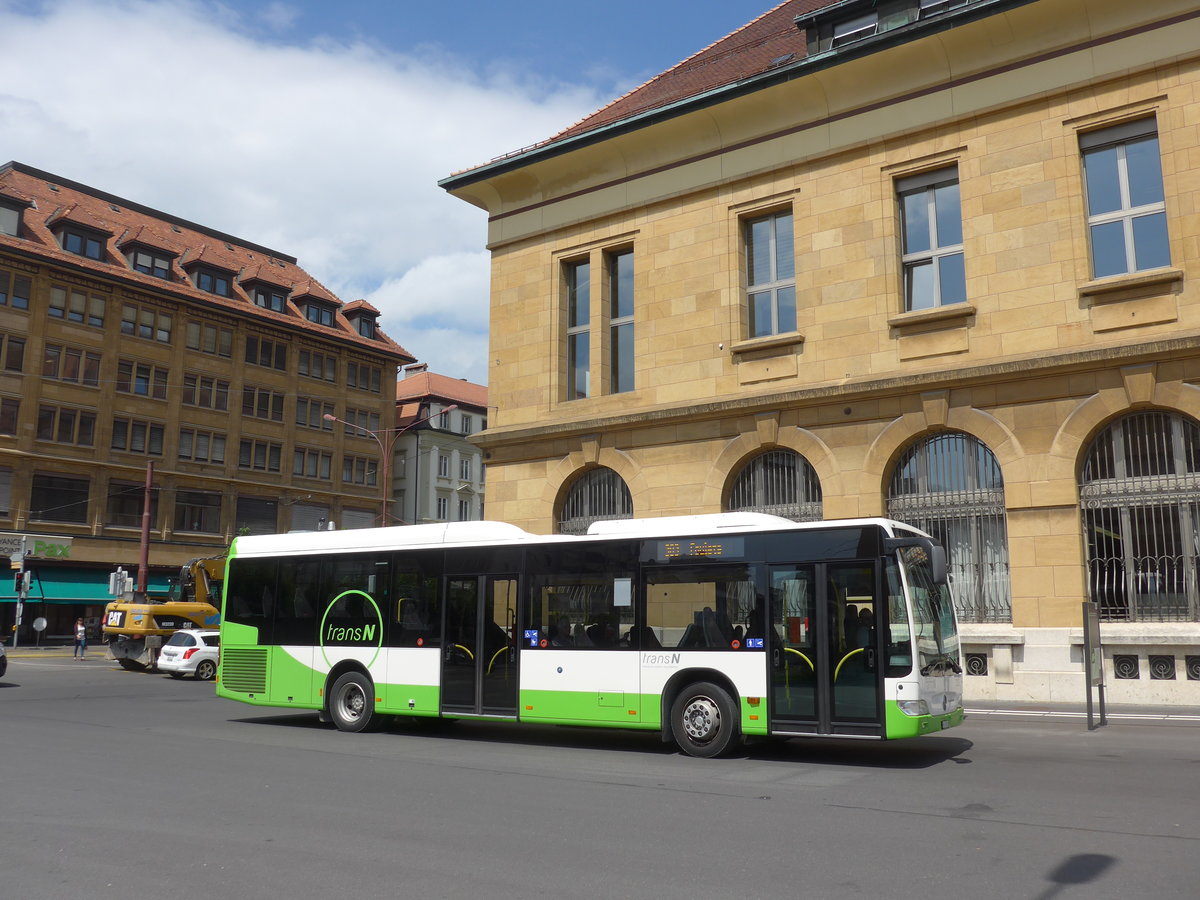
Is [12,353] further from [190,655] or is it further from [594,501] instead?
[594,501]

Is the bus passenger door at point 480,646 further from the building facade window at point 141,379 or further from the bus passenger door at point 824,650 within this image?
the building facade window at point 141,379

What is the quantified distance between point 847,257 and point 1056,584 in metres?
7.24

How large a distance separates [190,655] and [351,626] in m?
16.6

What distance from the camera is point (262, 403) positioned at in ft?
192

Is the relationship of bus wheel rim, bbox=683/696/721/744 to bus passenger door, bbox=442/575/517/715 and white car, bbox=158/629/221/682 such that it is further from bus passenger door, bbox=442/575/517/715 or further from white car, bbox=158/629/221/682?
white car, bbox=158/629/221/682

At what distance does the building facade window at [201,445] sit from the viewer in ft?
178

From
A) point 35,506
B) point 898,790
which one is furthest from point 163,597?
point 898,790

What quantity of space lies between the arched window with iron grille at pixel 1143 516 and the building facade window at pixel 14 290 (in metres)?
46.2

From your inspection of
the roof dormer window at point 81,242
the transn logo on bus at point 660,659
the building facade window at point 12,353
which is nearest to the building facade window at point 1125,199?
the transn logo on bus at point 660,659

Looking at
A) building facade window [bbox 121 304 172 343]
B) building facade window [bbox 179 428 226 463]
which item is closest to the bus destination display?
building facade window [bbox 121 304 172 343]

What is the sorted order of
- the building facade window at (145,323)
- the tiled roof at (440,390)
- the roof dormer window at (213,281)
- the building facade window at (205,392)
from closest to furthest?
the building facade window at (145,323) → the building facade window at (205,392) → the roof dormer window at (213,281) → the tiled roof at (440,390)

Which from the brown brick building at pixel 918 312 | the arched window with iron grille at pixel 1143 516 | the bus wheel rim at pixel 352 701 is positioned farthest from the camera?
the brown brick building at pixel 918 312

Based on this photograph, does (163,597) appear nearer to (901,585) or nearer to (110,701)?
(110,701)

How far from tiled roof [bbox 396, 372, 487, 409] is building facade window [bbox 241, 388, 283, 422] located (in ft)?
51.4
